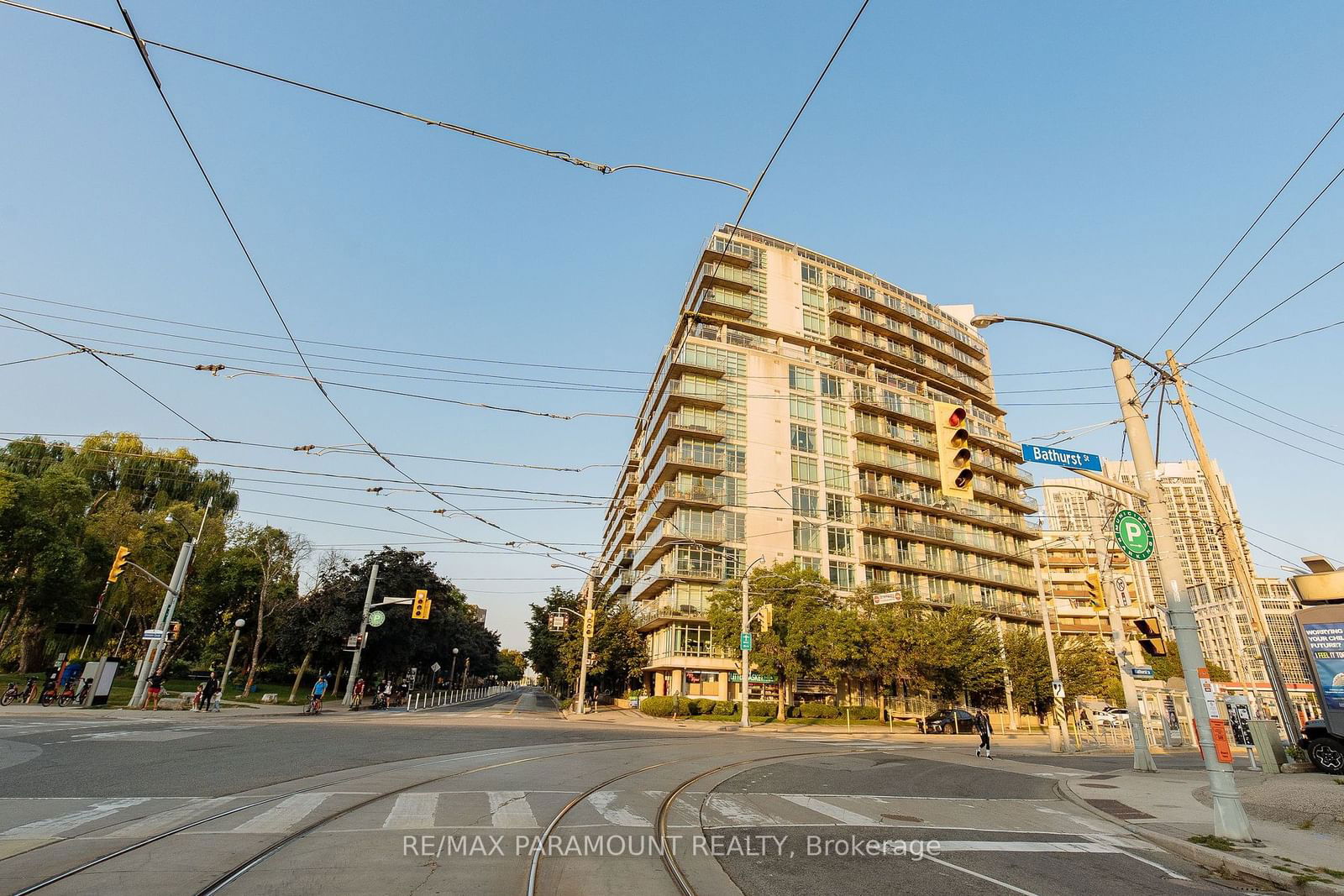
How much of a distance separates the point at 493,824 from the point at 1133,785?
15.5m

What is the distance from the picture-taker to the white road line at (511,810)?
26.8 ft

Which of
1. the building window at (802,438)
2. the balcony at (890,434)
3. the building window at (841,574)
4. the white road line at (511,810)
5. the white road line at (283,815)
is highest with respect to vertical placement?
the balcony at (890,434)

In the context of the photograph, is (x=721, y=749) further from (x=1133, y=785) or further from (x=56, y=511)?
(x=56, y=511)

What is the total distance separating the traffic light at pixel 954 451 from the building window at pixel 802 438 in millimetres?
44882

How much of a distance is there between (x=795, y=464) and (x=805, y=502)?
3401 millimetres

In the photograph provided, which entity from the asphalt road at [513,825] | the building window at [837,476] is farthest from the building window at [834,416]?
the asphalt road at [513,825]

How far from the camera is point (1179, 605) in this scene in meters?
10.2

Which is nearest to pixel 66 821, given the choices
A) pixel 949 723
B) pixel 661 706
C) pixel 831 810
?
pixel 831 810

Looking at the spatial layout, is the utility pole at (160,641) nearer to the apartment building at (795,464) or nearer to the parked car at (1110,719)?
the apartment building at (795,464)

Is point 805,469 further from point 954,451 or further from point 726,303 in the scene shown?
point 954,451

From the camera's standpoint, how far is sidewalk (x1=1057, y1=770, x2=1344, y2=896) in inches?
289

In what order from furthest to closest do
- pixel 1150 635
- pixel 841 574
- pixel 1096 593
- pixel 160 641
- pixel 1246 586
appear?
pixel 841 574, pixel 160 641, pixel 1096 593, pixel 1246 586, pixel 1150 635

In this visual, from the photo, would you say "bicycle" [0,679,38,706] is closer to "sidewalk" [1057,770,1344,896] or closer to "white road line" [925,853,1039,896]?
"white road line" [925,853,1039,896]

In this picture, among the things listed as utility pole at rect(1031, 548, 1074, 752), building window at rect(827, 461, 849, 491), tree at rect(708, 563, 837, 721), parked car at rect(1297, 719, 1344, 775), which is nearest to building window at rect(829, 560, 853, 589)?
building window at rect(827, 461, 849, 491)
